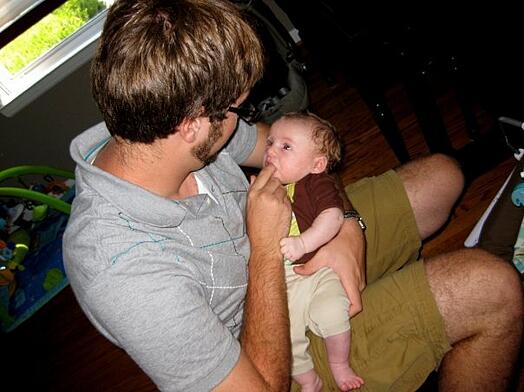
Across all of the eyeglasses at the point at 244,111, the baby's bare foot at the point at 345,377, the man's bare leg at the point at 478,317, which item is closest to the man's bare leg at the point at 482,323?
the man's bare leg at the point at 478,317

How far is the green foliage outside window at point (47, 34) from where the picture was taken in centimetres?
342

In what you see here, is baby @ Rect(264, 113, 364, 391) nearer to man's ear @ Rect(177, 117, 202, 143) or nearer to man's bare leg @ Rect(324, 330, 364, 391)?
man's bare leg @ Rect(324, 330, 364, 391)

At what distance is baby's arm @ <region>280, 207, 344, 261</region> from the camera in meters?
1.12

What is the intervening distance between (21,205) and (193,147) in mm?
2332

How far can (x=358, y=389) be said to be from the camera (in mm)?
1022

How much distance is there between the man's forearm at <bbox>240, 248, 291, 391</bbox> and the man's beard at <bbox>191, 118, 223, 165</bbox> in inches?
11.2

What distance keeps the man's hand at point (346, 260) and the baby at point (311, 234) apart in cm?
2

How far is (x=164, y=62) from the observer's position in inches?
35.1

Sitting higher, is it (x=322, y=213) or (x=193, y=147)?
(x=193, y=147)

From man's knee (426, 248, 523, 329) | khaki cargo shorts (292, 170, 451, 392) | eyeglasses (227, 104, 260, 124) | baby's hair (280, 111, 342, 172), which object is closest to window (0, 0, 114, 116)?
baby's hair (280, 111, 342, 172)

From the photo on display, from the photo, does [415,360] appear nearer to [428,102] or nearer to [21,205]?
[428,102]

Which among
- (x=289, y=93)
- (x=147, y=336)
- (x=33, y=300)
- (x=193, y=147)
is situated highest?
(x=193, y=147)

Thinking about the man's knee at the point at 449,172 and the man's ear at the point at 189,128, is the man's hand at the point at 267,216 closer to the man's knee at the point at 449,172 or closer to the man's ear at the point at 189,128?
the man's ear at the point at 189,128

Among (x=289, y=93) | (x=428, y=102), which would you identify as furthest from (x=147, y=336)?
(x=289, y=93)
